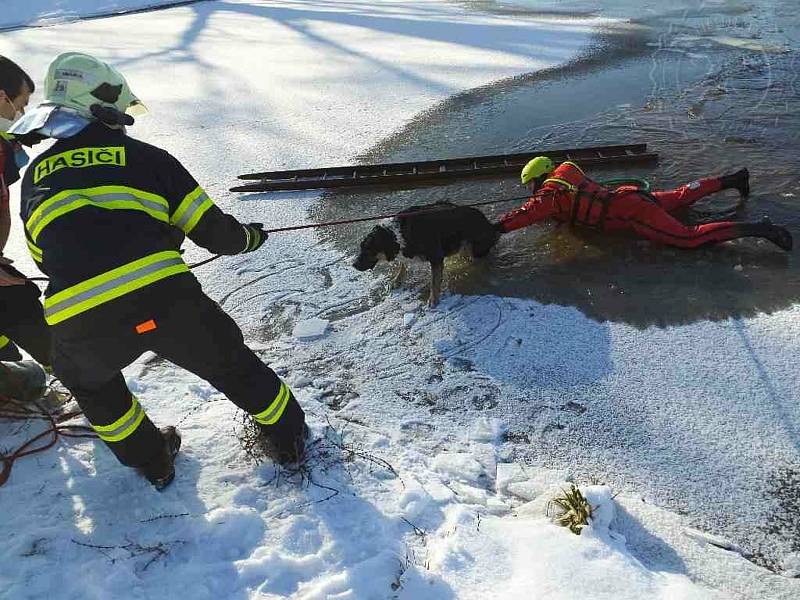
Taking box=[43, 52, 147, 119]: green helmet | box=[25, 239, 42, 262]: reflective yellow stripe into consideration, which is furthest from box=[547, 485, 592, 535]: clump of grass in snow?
box=[43, 52, 147, 119]: green helmet

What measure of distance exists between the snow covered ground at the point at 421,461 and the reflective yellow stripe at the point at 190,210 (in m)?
1.14

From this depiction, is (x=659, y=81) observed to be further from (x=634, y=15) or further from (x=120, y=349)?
(x=120, y=349)

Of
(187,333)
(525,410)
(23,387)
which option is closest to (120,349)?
(187,333)

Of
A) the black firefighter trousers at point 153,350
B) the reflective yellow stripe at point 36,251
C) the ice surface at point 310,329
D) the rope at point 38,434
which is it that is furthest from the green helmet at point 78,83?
the ice surface at point 310,329

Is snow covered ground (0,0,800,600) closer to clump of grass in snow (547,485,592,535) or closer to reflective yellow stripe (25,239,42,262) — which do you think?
clump of grass in snow (547,485,592,535)

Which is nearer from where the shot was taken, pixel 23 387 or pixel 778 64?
pixel 23 387

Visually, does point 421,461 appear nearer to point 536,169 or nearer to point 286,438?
point 286,438

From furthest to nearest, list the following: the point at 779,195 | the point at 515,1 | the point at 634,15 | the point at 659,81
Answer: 1. the point at 515,1
2. the point at 634,15
3. the point at 659,81
4. the point at 779,195

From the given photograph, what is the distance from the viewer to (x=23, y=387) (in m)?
2.92

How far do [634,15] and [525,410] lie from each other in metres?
13.2

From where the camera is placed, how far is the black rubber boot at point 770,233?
13.6 ft

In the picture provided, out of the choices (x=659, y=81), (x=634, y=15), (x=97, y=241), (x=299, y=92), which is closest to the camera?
(x=97, y=241)

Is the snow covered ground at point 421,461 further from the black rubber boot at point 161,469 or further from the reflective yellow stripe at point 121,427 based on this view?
the reflective yellow stripe at point 121,427

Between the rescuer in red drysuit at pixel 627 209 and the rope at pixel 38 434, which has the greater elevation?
the rescuer in red drysuit at pixel 627 209
